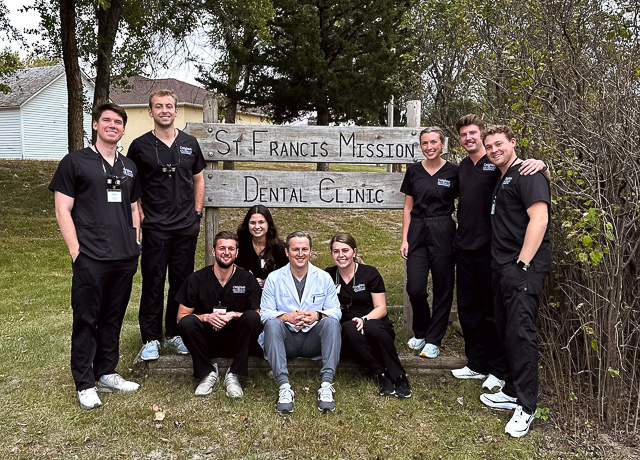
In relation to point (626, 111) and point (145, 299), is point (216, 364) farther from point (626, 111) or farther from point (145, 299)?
point (626, 111)

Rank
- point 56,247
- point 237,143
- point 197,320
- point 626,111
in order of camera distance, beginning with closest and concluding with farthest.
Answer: point 626,111 → point 197,320 → point 237,143 → point 56,247

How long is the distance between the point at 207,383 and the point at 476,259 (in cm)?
233

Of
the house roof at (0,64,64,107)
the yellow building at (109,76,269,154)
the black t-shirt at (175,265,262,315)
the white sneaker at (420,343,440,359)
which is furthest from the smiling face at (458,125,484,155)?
the house roof at (0,64,64,107)

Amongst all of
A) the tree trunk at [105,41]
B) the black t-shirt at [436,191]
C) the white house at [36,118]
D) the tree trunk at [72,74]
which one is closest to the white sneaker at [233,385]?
the black t-shirt at [436,191]

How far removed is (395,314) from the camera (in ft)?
21.6

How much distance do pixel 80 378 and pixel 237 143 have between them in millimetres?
2441

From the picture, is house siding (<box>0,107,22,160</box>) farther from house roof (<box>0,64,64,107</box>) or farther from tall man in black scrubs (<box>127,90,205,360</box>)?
tall man in black scrubs (<box>127,90,205,360</box>)

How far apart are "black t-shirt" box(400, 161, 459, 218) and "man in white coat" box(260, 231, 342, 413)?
1.05m

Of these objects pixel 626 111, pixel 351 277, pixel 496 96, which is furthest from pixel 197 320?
pixel 496 96

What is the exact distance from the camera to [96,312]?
406cm

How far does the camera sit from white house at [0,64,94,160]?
1062 inches

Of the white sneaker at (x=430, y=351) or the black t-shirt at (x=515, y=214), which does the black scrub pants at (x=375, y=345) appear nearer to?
the white sneaker at (x=430, y=351)

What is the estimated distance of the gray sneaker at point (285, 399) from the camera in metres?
4.04

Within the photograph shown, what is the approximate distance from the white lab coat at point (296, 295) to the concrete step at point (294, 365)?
54 centimetres
